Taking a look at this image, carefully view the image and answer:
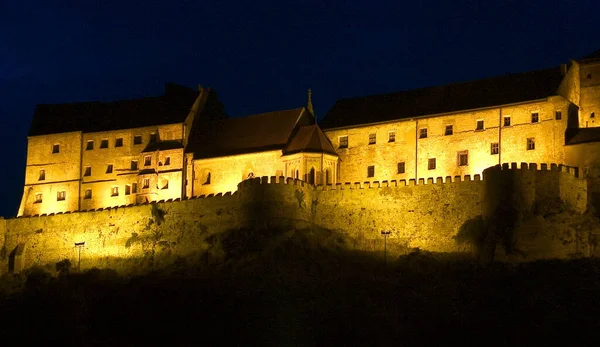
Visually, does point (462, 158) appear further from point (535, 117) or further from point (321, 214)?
point (321, 214)

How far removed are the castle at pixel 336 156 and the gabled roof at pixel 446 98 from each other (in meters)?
0.14

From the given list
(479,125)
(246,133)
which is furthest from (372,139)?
(246,133)

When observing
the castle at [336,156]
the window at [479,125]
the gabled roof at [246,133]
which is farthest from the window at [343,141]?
the window at [479,125]

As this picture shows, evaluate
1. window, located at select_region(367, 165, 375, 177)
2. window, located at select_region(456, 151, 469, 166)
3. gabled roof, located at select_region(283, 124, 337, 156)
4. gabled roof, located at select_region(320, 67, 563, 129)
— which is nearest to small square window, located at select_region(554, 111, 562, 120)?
gabled roof, located at select_region(320, 67, 563, 129)

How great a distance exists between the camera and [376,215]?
8494 cm

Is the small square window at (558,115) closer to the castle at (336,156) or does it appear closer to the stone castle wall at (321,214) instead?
the castle at (336,156)

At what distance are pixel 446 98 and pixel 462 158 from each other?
637 cm

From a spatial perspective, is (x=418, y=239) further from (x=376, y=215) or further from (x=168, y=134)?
(x=168, y=134)

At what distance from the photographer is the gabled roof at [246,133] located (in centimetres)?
9712

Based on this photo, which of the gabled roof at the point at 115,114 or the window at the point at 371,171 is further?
the gabled roof at the point at 115,114

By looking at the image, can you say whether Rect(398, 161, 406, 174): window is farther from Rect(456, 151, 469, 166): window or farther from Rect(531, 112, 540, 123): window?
Rect(531, 112, 540, 123): window

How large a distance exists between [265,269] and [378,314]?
10132 millimetres

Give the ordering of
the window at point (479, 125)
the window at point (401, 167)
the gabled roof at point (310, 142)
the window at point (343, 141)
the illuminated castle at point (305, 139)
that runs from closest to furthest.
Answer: the illuminated castle at point (305, 139), the window at point (479, 125), the window at point (401, 167), the gabled roof at point (310, 142), the window at point (343, 141)

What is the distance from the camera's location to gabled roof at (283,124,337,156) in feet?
305
